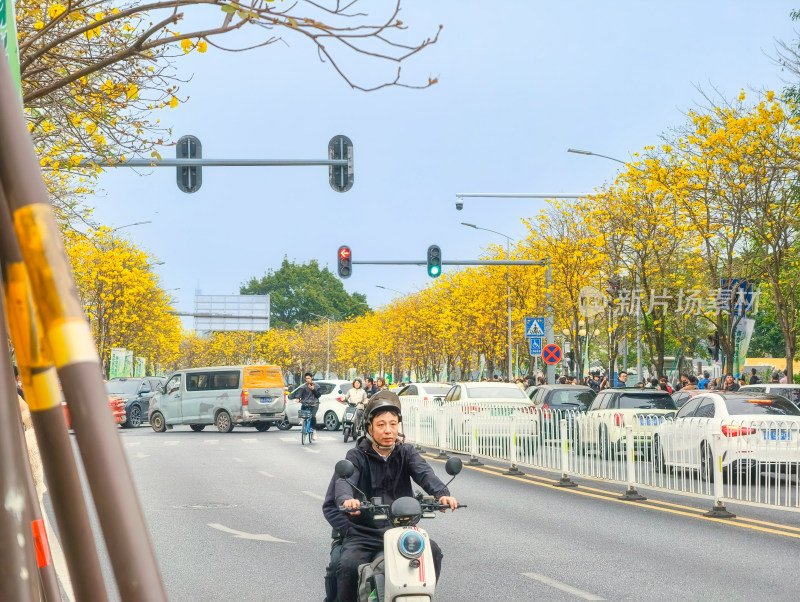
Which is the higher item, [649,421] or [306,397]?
[306,397]

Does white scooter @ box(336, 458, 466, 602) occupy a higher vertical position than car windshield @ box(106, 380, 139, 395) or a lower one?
lower

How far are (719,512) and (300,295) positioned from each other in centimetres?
14193

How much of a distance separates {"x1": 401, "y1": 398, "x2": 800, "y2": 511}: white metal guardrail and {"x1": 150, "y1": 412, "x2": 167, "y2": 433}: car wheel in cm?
1768

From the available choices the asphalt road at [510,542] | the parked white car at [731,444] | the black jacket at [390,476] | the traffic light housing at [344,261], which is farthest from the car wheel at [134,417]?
the black jacket at [390,476]

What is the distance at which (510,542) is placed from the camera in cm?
1208

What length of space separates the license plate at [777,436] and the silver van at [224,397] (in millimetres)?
24504

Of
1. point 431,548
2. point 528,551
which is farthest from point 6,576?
point 528,551

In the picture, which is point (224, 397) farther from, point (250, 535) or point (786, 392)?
point (250, 535)

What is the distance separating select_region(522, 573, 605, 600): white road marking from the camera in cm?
874

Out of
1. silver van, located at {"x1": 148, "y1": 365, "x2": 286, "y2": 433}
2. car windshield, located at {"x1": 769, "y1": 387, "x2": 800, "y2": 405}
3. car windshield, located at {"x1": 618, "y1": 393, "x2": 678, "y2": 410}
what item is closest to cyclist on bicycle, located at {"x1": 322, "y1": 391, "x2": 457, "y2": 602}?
car windshield, located at {"x1": 618, "y1": 393, "x2": 678, "y2": 410}

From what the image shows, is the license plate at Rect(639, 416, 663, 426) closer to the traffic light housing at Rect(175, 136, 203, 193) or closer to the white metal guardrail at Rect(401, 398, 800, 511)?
the white metal guardrail at Rect(401, 398, 800, 511)

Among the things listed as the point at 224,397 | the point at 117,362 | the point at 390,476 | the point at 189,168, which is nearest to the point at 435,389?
the point at 224,397

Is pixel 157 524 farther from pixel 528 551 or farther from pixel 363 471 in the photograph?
pixel 363 471

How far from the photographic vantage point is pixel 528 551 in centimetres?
1138
